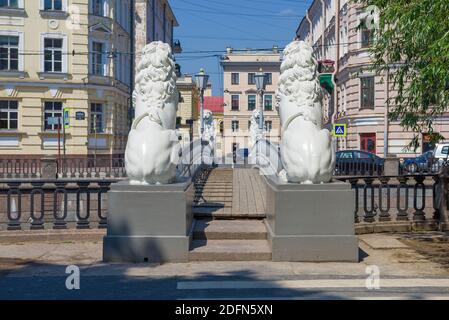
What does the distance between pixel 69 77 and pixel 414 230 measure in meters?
29.0

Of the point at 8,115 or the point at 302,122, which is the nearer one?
the point at 302,122

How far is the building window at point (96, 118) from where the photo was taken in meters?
37.8

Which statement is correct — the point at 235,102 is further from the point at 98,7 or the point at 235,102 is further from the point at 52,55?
the point at 52,55

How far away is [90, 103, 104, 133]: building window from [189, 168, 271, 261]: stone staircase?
1071 inches

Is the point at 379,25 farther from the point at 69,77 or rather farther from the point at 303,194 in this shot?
the point at 69,77

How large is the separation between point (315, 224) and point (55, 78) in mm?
30673

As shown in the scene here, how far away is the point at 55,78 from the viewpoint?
3606 cm

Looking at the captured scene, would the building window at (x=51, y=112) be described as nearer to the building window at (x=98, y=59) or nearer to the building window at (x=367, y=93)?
the building window at (x=98, y=59)

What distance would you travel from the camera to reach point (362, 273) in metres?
7.47

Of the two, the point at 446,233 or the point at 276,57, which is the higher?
the point at 276,57

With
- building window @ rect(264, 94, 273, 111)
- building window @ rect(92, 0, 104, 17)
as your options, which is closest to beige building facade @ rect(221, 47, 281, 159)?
building window @ rect(264, 94, 273, 111)

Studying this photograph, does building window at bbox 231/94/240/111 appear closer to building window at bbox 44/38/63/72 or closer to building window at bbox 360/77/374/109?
building window at bbox 360/77/374/109

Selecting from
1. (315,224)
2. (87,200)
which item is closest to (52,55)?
(87,200)
